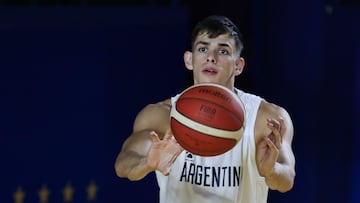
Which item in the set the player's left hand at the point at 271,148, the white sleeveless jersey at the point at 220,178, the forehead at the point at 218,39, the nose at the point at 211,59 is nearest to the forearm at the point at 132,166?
the white sleeveless jersey at the point at 220,178

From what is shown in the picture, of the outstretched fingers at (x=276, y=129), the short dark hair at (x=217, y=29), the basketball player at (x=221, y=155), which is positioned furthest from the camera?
the short dark hair at (x=217, y=29)

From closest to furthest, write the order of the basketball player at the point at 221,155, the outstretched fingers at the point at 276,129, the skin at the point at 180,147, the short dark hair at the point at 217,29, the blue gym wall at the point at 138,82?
the outstretched fingers at the point at 276,129, the skin at the point at 180,147, the basketball player at the point at 221,155, the short dark hair at the point at 217,29, the blue gym wall at the point at 138,82

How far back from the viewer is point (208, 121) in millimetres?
4828

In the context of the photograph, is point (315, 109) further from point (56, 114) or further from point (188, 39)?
point (56, 114)

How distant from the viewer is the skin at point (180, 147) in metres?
4.87

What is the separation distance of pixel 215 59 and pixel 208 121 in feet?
2.03

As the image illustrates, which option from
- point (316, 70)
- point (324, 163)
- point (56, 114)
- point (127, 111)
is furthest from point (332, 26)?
point (56, 114)

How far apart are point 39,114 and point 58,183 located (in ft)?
1.70

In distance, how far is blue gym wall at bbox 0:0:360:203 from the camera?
7113mm

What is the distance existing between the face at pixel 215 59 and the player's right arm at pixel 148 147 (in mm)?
285

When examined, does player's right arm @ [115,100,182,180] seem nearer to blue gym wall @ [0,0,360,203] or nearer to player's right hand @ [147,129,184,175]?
player's right hand @ [147,129,184,175]

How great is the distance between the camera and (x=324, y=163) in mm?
7539

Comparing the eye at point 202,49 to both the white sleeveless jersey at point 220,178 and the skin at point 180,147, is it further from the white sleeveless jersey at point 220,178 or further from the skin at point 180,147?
the white sleeveless jersey at point 220,178

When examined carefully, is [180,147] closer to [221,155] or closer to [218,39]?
[221,155]
